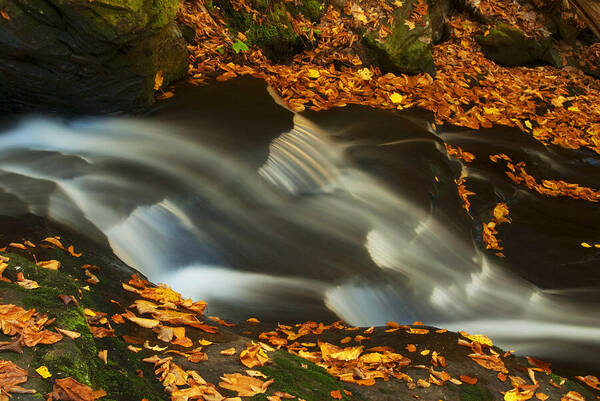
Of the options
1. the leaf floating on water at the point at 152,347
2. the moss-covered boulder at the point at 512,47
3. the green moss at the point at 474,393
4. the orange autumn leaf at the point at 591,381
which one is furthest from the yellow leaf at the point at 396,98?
the leaf floating on water at the point at 152,347

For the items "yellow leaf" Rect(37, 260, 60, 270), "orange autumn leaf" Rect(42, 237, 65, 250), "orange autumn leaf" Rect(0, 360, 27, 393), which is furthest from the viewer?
"orange autumn leaf" Rect(42, 237, 65, 250)

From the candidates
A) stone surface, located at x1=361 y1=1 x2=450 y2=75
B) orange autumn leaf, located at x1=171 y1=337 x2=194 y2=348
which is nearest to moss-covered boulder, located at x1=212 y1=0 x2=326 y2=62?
stone surface, located at x1=361 y1=1 x2=450 y2=75

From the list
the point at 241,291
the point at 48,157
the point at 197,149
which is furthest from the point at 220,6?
the point at 241,291

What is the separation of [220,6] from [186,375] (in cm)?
629

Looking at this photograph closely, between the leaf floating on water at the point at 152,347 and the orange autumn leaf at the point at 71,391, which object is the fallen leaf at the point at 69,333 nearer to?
the orange autumn leaf at the point at 71,391

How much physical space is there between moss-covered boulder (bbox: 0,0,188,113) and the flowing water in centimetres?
27

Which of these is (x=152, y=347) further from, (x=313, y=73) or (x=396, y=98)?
(x=396, y=98)

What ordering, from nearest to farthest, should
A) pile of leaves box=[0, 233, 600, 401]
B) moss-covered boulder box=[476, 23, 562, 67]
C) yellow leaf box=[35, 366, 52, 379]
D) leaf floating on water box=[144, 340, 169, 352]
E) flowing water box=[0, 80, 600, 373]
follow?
yellow leaf box=[35, 366, 52, 379]
pile of leaves box=[0, 233, 600, 401]
leaf floating on water box=[144, 340, 169, 352]
flowing water box=[0, 80, 600, 373]
moss-covered boulder box=[476, 23, 562, 67]

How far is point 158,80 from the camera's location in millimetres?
6309

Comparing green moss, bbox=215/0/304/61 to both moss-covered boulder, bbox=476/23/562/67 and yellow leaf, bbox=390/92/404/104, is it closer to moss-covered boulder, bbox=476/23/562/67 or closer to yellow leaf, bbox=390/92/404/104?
yellow leaf, bbox=390/92/404/104

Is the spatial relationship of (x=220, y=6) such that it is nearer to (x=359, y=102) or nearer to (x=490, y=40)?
(x=359, y=102)

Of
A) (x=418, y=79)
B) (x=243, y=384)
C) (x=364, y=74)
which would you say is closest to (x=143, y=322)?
(x=243, y=384)

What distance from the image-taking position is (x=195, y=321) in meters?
3.32

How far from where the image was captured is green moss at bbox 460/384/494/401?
307 centimetres
